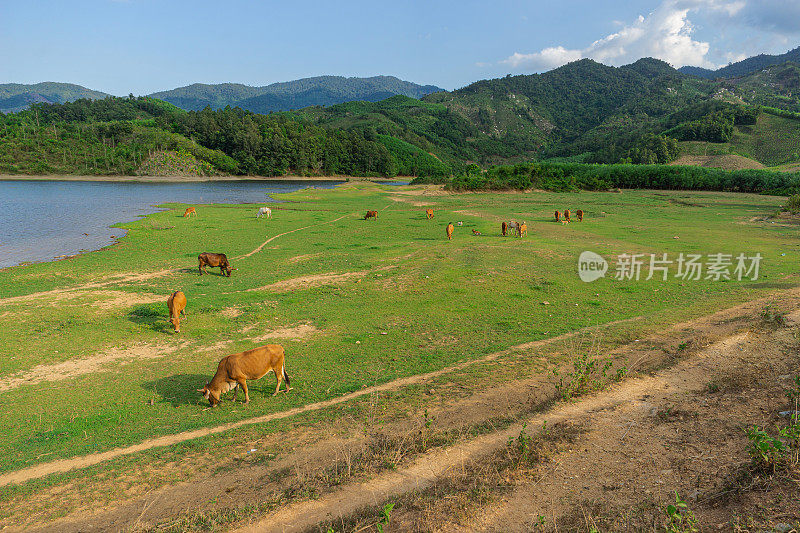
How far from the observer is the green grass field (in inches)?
336

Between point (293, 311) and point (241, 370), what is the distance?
5.33 meters

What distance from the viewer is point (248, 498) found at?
18.7 feet

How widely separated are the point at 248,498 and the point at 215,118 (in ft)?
480

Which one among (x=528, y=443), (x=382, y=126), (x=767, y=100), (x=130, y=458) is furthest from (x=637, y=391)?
(x=767, y=100)

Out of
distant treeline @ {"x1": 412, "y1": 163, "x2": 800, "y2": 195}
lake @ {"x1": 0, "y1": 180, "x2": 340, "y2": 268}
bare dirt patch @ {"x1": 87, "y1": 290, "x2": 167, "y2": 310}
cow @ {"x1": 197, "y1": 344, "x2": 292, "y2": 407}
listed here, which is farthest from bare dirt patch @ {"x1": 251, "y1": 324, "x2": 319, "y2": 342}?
distant treeline @ {"x1": 412, "y1": 163, "x2": 800, "y2": 195}

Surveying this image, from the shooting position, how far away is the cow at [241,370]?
8500 millimetres

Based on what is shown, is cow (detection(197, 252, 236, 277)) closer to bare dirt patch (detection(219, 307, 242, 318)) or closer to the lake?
bare dirt patch (detection(219, 307, 242, 318))

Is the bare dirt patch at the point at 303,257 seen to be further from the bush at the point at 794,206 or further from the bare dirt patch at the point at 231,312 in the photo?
the bush at the point at 794,206

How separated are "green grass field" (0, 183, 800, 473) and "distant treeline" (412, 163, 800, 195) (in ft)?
134

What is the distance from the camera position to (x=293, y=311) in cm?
1383

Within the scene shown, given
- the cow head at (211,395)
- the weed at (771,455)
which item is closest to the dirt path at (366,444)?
the weed at (771,455)

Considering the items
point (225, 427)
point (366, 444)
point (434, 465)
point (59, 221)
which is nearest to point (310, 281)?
point (225, 427)

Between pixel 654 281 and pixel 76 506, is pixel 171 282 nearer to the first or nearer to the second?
pixel 76 506

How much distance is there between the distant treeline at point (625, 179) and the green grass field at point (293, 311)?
40.7m
